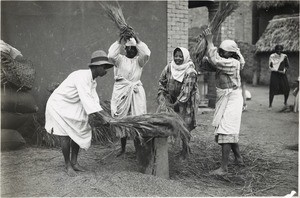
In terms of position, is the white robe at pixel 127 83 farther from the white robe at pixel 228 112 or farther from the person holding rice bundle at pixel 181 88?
the white robe at pixel 228 112

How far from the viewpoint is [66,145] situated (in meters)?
4.23

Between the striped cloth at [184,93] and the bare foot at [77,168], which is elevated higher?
the striped cloth at [184,93]

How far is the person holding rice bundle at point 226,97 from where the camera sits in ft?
15.1

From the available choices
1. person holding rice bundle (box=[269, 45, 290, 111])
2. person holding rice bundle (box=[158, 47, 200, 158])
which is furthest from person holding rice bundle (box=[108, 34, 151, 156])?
person holding rice bundle (box=[269, 45, 290, 111])

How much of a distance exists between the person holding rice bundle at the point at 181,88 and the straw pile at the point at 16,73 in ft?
6.64

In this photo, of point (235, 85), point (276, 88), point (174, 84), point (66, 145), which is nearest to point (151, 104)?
point (174, 84)

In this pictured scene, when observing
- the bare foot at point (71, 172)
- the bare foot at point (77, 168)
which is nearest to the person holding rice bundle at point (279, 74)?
the bare foot at point (77, 168)

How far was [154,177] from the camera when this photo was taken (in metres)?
4.12

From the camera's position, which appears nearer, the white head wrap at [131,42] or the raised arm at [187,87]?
the raised arm at [187,87]

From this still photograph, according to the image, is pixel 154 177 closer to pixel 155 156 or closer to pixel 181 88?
pixel 155 156

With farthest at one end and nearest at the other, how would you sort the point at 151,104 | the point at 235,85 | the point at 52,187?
the point at 151,104 < the point at 235,85 < the point at 52,187

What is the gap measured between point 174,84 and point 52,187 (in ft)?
6.92

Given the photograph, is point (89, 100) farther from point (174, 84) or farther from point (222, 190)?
point (222, 190)

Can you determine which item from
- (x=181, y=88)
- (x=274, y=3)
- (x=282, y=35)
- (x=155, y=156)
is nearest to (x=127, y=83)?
(x=181, y=88)
